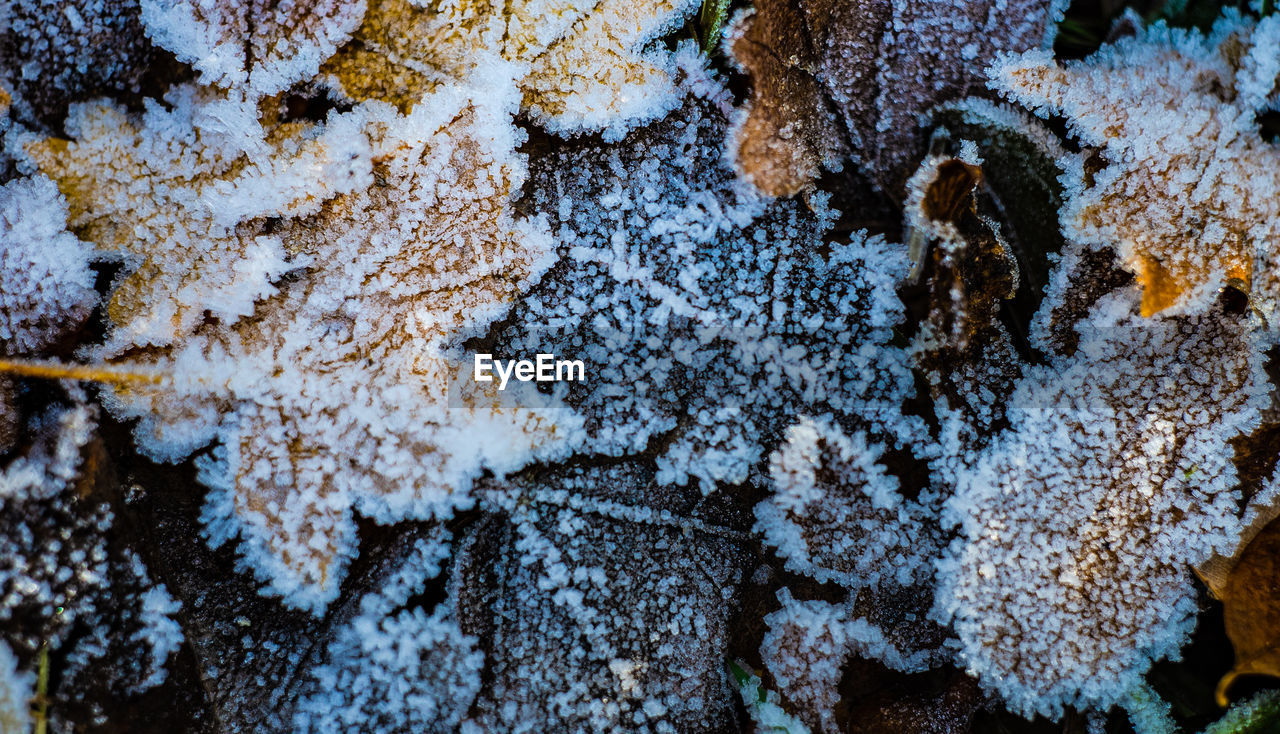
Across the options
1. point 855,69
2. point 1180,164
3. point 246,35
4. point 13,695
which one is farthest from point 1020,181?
point 13,695

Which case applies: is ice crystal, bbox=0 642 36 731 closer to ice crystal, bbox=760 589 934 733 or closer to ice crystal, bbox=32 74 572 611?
ice crystal, bbox=32 74 572 611

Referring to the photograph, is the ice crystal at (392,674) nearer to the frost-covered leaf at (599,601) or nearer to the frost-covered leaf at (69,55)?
the frost-covered leaf at (599,601)

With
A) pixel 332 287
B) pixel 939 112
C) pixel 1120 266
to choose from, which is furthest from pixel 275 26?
pixel 1120 266

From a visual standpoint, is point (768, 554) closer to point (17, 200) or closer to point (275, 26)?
point (275, 26)
